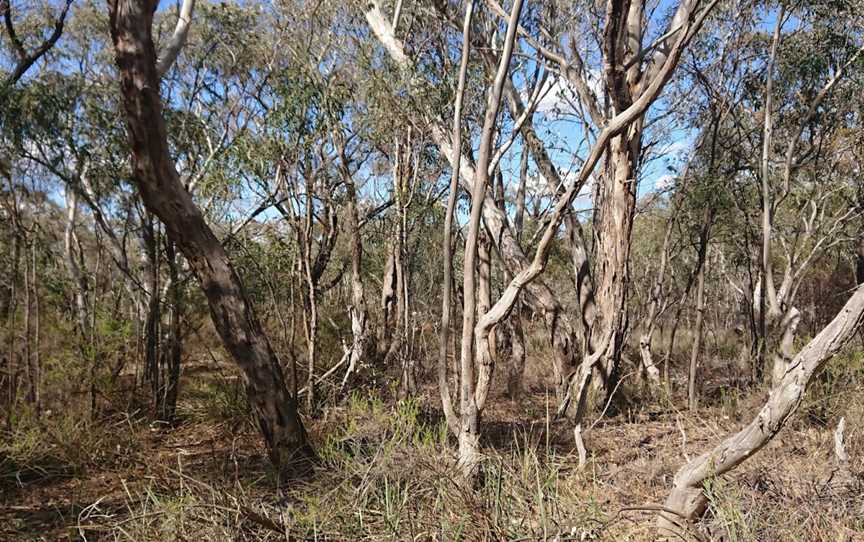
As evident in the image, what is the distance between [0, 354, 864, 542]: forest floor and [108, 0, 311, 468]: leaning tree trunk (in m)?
0.39

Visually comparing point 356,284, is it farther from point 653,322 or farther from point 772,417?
point 772,417

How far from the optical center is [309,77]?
5391 mm

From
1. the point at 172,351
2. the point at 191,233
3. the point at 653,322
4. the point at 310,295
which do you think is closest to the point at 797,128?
the point at 653,322

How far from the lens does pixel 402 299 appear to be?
6836mm

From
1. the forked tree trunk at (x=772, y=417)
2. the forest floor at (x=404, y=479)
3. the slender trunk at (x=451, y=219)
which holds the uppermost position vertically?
the slender trunk at (x=451, y=219)

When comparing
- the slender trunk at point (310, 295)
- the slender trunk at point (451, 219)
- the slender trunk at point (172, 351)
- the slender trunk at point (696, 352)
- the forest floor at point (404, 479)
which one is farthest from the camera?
the slender trunk at point (696, 352)

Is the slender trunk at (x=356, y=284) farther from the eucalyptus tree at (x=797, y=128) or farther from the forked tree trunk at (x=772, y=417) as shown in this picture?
the forked tree trunk at (x=772, y=417)

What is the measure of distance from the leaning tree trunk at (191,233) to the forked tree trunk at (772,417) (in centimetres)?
260

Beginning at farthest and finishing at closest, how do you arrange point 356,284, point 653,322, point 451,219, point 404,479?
point 653,322 < point 356,284 < point 451,219 < point 404,479

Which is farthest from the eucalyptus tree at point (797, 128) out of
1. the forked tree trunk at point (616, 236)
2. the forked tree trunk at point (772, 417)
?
the forked tree trunk at point (772, 417)

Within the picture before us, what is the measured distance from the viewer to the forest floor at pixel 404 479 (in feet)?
8.82

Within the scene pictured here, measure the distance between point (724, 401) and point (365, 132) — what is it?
5.10m

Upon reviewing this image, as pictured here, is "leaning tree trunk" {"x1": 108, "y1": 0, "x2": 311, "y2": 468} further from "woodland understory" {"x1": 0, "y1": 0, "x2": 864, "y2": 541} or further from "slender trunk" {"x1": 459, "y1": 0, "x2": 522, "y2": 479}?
"slender trunk" {"x1": 459, "y1": 0, "x2": 522, "y2": 479}

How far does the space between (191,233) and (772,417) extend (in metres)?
3.52
